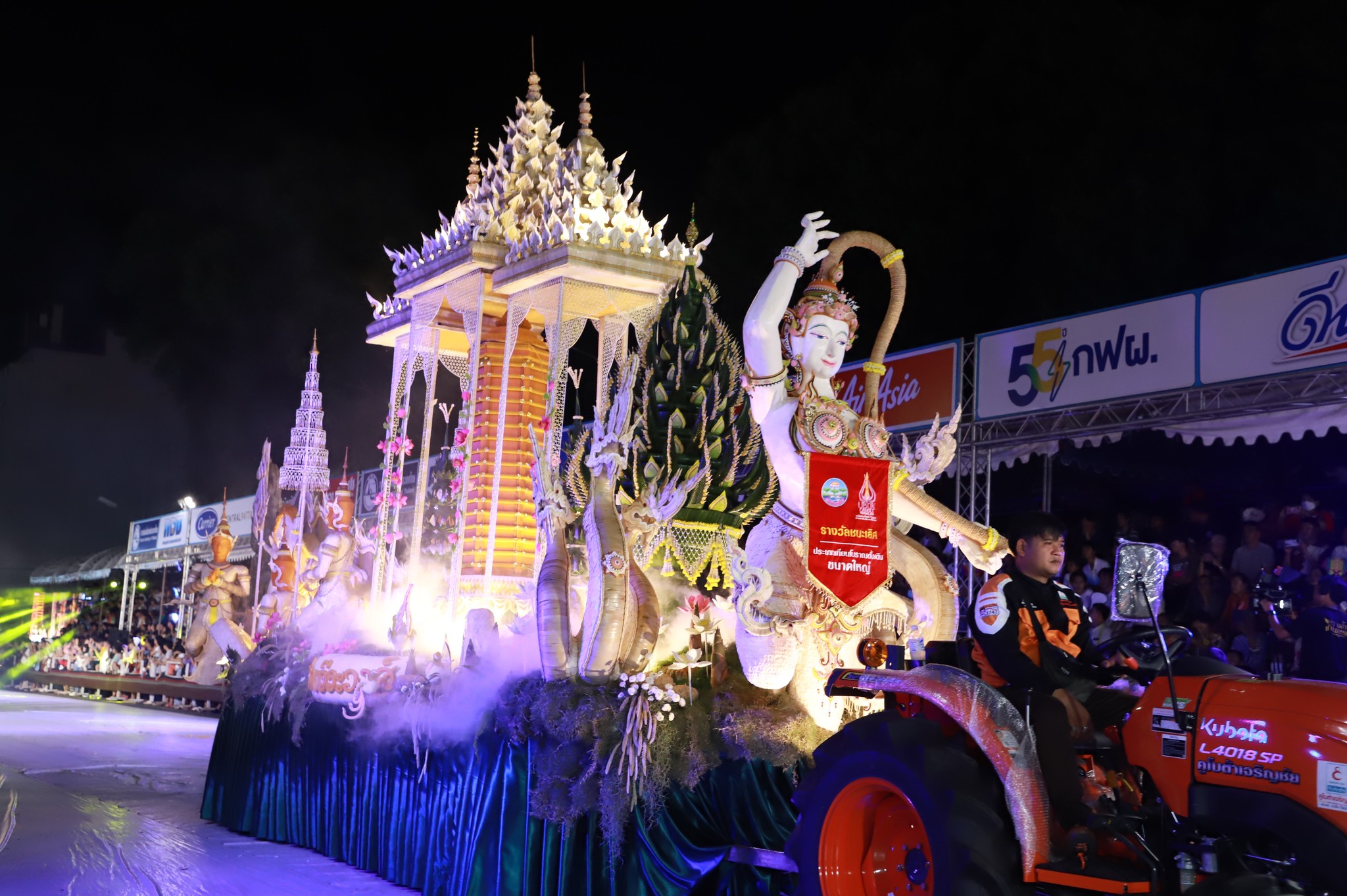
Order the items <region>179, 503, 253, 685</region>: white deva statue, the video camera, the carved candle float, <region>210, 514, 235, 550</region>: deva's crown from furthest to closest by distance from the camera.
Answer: <region>210, 514, 235, 550</region>: deva's crown
<region>179, 503, 253, 685</region>: white deva statue
the video camera
the carved candle float

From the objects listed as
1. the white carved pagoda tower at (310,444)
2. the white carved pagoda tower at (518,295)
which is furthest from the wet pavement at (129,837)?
the white carved pagoda tower at (310,444)

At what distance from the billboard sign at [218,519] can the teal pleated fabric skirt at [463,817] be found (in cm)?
1497

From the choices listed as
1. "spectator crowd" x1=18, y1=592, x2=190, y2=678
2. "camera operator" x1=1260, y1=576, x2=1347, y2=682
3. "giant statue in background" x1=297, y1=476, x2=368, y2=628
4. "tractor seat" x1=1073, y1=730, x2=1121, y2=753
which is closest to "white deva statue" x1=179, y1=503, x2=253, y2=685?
"spectator crowd" x1=18, y1=592, x2=190, y2=678

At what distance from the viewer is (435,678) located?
5918 mm

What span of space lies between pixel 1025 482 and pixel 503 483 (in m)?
5.82

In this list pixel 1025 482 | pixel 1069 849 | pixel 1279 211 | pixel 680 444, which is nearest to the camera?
pixel 1069 849

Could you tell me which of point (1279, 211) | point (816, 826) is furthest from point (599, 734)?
point (1279, 211)

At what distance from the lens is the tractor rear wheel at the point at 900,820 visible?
3.03 meters

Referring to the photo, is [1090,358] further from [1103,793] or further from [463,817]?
[1103,793]

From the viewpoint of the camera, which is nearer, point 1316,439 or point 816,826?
point 816,826

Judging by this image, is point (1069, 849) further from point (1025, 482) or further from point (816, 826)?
point (1025, 482)

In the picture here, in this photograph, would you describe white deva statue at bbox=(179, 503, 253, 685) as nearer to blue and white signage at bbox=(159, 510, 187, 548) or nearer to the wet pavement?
the wet pavement

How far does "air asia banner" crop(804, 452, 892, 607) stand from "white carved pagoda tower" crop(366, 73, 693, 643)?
4.08 metres

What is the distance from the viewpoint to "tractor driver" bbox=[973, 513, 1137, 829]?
3.17 metres
